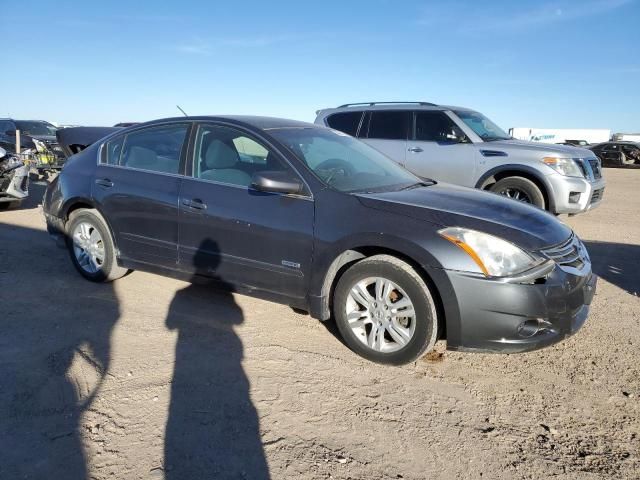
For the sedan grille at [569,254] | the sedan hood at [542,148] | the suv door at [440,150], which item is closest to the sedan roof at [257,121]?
the sedan grille at [569,254]

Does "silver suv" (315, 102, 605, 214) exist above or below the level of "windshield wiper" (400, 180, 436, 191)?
above

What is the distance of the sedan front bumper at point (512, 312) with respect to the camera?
2938 millimetres

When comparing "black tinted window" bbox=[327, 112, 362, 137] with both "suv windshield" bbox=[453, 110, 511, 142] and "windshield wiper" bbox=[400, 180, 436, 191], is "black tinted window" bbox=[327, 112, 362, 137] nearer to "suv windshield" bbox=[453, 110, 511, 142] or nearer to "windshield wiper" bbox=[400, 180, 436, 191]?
"suv windshield" bbox=[453, 110, 511, 142]

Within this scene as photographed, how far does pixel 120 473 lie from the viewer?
2260 millimetres

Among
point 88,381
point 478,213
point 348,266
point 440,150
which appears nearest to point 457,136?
point 440,150

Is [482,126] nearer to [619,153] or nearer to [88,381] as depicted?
[88,381]

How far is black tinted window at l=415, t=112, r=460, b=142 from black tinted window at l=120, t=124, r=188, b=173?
498 centimetres

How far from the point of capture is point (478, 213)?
329cm

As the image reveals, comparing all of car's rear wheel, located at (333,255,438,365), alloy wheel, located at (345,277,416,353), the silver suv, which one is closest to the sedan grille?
car's rear wheel, located at (333,255,438,365)

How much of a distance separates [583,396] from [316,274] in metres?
1.81

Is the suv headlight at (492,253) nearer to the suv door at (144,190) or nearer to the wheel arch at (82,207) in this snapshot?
the suv door at (144,190)

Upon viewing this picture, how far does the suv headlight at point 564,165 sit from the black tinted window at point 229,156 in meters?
4.98

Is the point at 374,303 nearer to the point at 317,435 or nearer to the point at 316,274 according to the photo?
the point at 316,274

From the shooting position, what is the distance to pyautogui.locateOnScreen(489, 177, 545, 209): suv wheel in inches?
286
